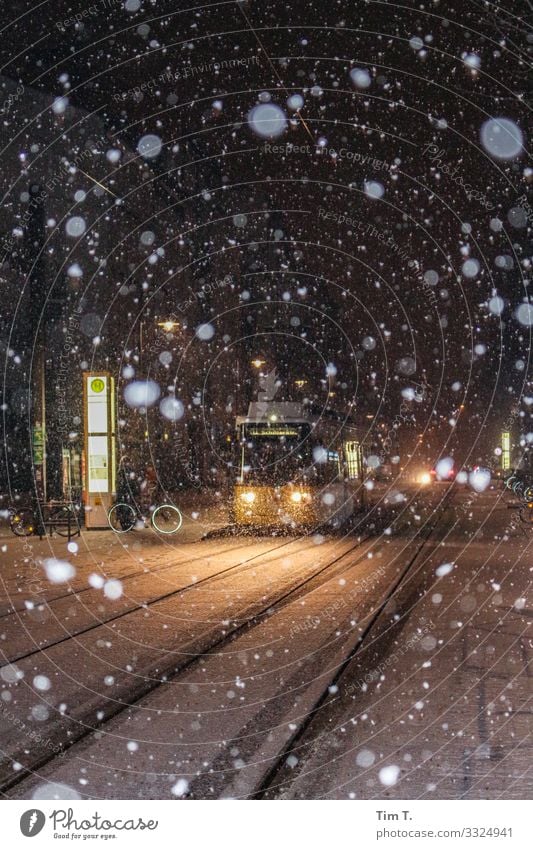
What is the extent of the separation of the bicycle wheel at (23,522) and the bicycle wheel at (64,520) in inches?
23.3

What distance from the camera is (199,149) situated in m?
47.7

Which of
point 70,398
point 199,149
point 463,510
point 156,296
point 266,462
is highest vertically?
point 199,149

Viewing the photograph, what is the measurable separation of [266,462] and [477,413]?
4127 inches

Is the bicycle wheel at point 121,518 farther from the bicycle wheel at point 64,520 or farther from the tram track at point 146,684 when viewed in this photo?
the tram track at point 146,684

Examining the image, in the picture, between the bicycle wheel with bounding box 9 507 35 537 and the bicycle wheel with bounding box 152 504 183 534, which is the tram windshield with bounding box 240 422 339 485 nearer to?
the bicycle wheel with bounding box 152 504 183 534

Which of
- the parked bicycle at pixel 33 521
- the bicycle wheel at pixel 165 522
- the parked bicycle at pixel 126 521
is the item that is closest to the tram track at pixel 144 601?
the bicycle wheel at pixel 165 522

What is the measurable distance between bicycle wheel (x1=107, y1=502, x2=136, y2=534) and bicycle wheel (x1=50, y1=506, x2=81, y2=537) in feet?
3.22

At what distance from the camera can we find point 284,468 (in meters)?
24.1

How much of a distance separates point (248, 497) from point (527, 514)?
29.2ft

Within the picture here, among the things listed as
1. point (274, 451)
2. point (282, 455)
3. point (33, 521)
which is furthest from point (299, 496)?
point (33, 521)

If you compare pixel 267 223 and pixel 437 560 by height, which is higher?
pixel 267 223

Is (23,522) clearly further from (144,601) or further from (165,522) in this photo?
(144,601)

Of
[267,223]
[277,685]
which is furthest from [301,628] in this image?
[267,223]
